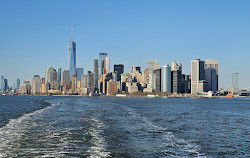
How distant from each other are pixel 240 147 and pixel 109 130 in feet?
57.0

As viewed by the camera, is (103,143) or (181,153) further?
(103,143)

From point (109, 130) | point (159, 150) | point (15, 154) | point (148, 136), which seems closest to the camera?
point (15, 154)

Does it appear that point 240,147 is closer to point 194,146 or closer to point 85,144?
point 194,146

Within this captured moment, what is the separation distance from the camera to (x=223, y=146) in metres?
32.3

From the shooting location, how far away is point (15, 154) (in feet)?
88.1

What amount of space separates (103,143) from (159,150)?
6369 millimetres

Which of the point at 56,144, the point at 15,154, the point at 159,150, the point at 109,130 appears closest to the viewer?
the point at 15,154

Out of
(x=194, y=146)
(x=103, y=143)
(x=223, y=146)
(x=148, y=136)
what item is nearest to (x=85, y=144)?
(x=103, y=143)

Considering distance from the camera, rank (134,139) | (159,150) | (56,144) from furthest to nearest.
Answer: (134,139)
(56,144)
(159,150)

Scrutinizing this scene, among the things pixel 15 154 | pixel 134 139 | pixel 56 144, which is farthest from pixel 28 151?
pixel 134 139

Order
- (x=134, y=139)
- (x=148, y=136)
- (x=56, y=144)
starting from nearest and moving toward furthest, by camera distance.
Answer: (x=56, y=144), (x=134, y=139), (x=148, y=136)

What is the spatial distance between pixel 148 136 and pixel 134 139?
290 centimetres

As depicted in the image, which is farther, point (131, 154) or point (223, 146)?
point (223, 146)

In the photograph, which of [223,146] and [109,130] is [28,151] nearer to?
[109,130]
